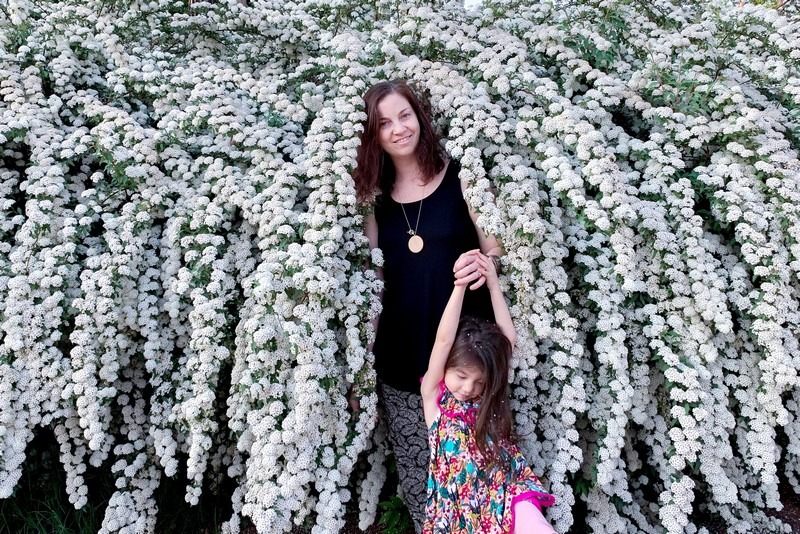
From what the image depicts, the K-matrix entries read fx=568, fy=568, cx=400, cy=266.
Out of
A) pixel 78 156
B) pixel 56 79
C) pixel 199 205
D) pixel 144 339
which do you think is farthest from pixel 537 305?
pixel 56 79

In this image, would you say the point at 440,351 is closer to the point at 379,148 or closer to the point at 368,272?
the point at 368,272

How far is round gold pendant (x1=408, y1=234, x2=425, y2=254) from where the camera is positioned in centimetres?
212

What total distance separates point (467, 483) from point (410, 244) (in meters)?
0.87

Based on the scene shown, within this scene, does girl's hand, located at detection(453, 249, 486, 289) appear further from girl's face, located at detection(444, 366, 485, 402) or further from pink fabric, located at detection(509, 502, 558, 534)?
pink fabric, located at detection(509, 502, 558, 534)

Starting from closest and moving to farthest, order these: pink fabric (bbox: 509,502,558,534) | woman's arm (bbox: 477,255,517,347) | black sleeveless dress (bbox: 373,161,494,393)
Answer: pink fabric (bbox: 509,502,558,534)
woman's arm (bbox: 477,255,517,347)
black sleeveless dress (bbox: 373,161,494,393)

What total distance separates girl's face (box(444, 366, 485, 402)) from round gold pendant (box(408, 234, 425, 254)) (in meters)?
0.47

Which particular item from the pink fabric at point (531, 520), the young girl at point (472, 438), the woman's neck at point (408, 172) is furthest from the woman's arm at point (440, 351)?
the woman's neck at point (408, 172)

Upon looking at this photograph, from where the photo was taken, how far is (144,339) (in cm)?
236

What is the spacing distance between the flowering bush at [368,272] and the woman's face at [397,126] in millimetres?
125

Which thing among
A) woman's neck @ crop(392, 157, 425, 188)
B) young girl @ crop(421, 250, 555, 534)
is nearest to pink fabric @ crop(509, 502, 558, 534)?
young girl @ crop(421, 250, 555, 534)

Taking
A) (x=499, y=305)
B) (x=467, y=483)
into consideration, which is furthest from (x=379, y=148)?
(x=467, y=483)

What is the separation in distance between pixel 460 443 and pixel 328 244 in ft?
2.67

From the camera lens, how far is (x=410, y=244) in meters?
2.14

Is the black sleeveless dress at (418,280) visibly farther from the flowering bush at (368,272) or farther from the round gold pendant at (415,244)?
the flowering bush at (368,272)
